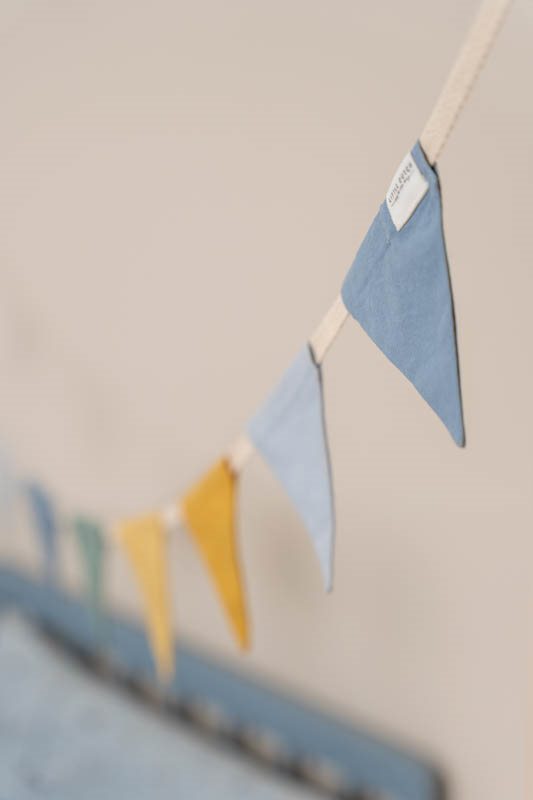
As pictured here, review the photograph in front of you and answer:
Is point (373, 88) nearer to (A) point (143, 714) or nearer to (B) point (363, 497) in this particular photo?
(B) point (363, 497)

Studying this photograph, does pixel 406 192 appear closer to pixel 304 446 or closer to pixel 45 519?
pixel 304 446

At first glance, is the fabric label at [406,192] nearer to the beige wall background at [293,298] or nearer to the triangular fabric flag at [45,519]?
the beige wall background at [293,298]

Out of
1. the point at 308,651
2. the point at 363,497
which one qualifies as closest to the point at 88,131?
the point at 363,497

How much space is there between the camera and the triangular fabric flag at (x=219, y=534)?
1.10 meters

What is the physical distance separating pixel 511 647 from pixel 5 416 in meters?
1.14

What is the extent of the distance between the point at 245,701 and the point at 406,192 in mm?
1112

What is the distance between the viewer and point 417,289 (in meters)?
0.61

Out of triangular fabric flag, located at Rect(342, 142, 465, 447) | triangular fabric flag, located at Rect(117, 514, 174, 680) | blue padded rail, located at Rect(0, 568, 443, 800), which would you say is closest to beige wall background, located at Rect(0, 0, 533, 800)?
blue padded rail, located at Rect(0, 568, 443, 800)

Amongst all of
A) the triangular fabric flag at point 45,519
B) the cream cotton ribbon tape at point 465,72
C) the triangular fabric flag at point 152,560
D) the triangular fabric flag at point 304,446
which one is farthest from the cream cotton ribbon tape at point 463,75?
the triangular fabric flag at point 45,519

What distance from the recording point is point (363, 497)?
1192 millimetres

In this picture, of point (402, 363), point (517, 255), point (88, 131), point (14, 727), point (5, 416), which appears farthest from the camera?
point (5, 416)

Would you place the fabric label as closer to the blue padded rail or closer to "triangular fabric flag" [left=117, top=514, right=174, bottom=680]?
"triangular fabric flag" [left=117, top=514, right=174, bottom=680]

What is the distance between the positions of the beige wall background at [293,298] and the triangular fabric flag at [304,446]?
220mm

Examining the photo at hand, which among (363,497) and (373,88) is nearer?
(373,88)
